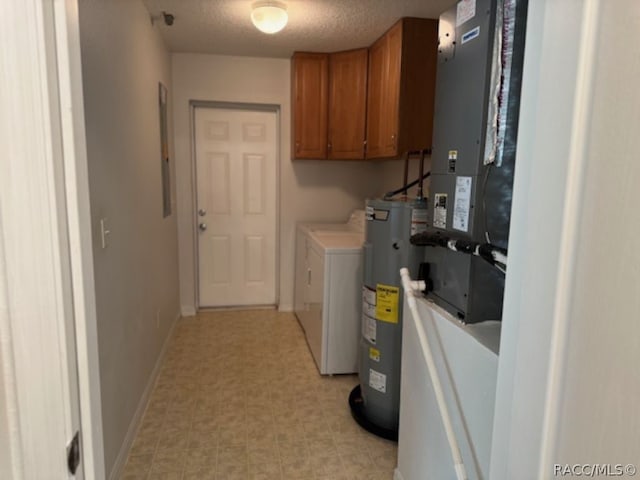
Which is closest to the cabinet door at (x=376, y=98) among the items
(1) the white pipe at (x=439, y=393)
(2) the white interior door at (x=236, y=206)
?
(2) the white interior door at (x=236, y=206)

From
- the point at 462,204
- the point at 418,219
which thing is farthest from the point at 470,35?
the point at 418,219

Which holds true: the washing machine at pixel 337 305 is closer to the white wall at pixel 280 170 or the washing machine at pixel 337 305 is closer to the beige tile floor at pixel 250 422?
the beige tile floor at pixel 250 422

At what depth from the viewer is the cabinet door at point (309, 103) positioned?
148 inches

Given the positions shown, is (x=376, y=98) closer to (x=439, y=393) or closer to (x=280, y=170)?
(x=280, y=170)

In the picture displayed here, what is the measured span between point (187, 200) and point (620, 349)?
12.8ft

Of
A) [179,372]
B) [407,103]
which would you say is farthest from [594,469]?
[179,372]

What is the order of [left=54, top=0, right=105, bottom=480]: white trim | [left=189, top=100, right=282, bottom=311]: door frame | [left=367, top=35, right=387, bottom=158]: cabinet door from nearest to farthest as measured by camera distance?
[left=54, top=0, right=105, bottom=480]: white trim, [left=367, top=35, right=387, bottom=158]: cabinet door, [left=189, top=100, right=282, bottom=311]: door frame

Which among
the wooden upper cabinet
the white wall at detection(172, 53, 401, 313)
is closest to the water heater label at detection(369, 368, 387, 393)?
the wooden upper cabinet

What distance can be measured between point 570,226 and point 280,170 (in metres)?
3.73

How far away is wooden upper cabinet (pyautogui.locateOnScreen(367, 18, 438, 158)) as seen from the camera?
2.85 meters

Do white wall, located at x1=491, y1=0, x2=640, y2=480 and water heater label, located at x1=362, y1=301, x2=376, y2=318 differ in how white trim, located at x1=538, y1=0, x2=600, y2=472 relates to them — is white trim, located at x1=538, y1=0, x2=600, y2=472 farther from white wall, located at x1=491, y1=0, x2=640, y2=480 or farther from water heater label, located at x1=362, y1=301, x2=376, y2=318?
water heater label, located at x1=362, y1=301, x2=376, y2=318

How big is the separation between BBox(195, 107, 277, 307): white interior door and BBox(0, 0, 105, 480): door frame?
11.6ft

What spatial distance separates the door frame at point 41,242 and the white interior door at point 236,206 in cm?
352

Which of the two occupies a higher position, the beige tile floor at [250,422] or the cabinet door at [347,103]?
the cabinet door at [347,103]
